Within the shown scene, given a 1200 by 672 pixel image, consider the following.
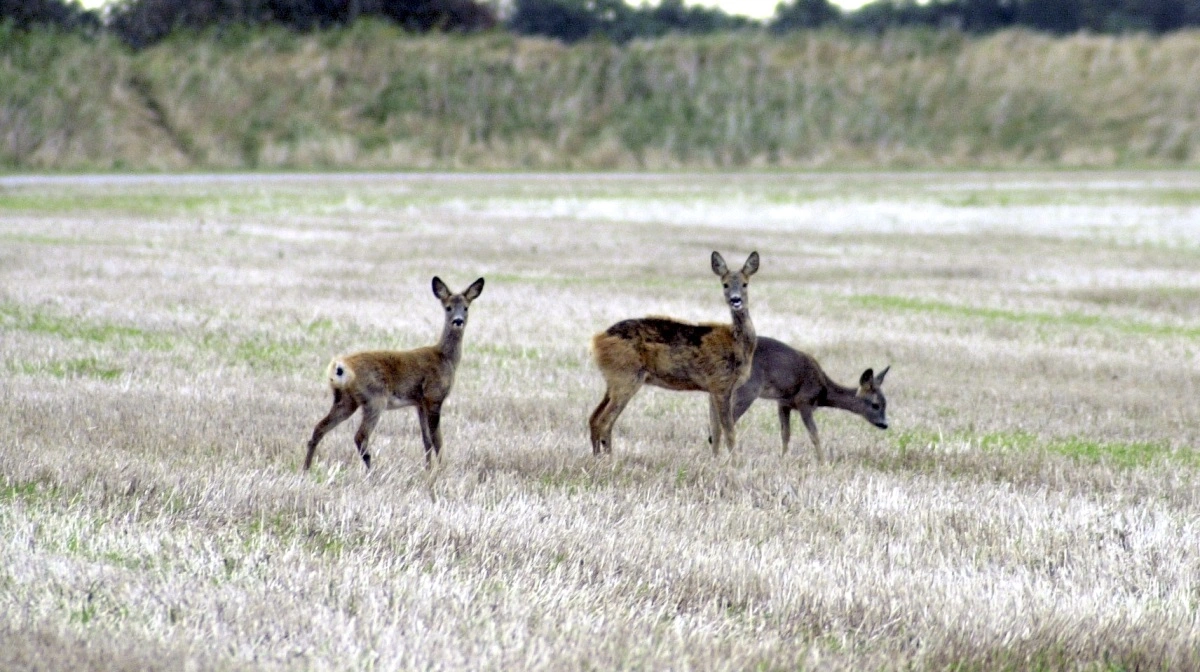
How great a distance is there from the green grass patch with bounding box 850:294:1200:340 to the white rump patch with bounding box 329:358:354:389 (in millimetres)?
11033

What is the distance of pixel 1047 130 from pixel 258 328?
61.0 metres

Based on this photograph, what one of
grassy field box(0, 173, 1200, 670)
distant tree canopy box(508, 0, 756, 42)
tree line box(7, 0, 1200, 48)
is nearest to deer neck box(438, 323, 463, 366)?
grassy field box(0, 173, 1200, 670)

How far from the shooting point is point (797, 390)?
1101cm

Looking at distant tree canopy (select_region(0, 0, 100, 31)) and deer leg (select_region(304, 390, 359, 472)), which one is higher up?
distant tree canopy (select_region(0, 0, 100, 31))

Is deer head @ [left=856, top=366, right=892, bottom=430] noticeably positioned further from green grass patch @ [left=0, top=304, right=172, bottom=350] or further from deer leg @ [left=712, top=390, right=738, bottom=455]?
green grass patch @ [left=0, top=304, right=172, bottom=350]

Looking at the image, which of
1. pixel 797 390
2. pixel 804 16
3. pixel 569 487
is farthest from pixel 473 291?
pixel 804 16

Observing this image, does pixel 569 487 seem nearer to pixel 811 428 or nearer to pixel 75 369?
pixel 811 428

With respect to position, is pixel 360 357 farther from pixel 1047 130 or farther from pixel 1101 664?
pixel 1047 130

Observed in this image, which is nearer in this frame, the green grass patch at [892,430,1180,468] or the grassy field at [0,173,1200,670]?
the grassy field at [0,173,1200,670]

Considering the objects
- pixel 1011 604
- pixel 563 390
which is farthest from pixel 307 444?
pixel 1011 604

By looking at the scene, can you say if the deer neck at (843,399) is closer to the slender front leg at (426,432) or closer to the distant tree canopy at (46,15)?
the slender front leg at (426,432)

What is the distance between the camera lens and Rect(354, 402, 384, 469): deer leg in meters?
8.67

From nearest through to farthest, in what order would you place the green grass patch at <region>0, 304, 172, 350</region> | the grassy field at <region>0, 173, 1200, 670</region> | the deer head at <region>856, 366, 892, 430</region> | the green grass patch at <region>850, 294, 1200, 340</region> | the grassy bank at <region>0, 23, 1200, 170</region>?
the grassy field at <region>0, 173, 1200, 670</region> → the deer head at <region>856, 366, 892, 430</region> → the green grass patch at <region>0, 304, 172, 350</region> → the green grass patch at <region>850, 294, 1200, 340</region> → the grassy bank at <region>0, 23, 1200, 170</region>

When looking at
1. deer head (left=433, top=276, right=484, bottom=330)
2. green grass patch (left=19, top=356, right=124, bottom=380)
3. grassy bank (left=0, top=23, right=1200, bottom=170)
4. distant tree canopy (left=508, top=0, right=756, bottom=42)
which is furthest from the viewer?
distant tree canopy (left=508, top=0, right=756, bottom=42)
